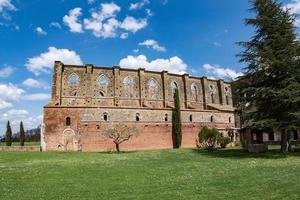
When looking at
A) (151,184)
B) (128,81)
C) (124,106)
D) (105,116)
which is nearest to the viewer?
(151,184)

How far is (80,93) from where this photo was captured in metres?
47.1

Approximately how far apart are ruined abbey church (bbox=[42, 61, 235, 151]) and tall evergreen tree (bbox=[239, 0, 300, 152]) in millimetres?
17399

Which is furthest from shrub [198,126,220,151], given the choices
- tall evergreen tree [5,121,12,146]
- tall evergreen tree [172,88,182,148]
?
tall evergreen tree [5,121,12,146]

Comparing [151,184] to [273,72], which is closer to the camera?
[151,184]

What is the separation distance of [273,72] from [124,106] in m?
21.9

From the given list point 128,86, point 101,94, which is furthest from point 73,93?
point 128,86

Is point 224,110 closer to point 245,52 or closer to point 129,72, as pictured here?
point 129,72

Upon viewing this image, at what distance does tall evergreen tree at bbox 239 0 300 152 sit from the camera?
23562 mm

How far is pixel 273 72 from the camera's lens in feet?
82.2

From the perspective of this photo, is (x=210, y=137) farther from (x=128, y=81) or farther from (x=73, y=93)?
(x=73, y=93)

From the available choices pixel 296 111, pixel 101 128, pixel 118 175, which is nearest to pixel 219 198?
pixel 118 175

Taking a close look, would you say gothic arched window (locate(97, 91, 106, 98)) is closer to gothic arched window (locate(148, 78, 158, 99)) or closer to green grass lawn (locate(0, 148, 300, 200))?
gothic arched window (locate(148, 78, 158, 99))

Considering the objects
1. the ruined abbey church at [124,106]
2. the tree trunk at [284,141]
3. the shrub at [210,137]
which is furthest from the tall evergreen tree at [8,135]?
the tree trunk at [284,141]

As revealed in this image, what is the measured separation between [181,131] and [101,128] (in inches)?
444
